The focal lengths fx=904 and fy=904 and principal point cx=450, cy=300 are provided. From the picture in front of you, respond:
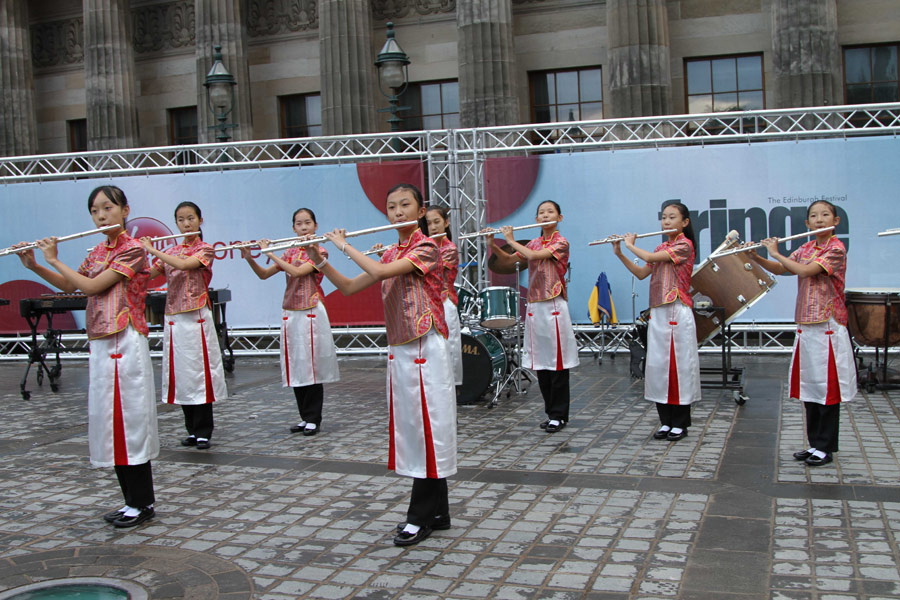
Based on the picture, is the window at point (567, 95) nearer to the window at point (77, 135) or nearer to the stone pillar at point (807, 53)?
the stone pillar at point (807, 53)

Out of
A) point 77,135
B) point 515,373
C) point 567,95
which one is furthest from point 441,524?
point 77,135

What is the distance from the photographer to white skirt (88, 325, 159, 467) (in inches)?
208

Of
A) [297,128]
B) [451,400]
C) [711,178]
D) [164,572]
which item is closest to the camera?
[164,572]

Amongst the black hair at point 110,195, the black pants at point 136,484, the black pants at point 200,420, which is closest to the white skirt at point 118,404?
the black pants at point 136,484

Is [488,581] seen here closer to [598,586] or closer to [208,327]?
[598,586]

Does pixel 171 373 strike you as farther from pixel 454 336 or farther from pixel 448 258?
pixel 454 336

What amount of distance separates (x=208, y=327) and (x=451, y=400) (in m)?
3.18

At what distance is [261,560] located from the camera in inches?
185

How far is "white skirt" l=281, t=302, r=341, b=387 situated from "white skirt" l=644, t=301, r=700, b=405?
2.72m

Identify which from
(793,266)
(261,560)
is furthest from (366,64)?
(261,560)

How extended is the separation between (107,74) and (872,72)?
15.7 metres

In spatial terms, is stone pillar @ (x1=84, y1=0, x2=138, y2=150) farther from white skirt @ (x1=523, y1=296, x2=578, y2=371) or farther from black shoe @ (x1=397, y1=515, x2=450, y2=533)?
black shoe @ (x1=397, y1=515, x2=450, y2=533)

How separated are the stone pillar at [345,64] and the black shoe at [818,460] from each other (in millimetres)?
13113

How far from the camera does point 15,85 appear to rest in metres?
20.9
